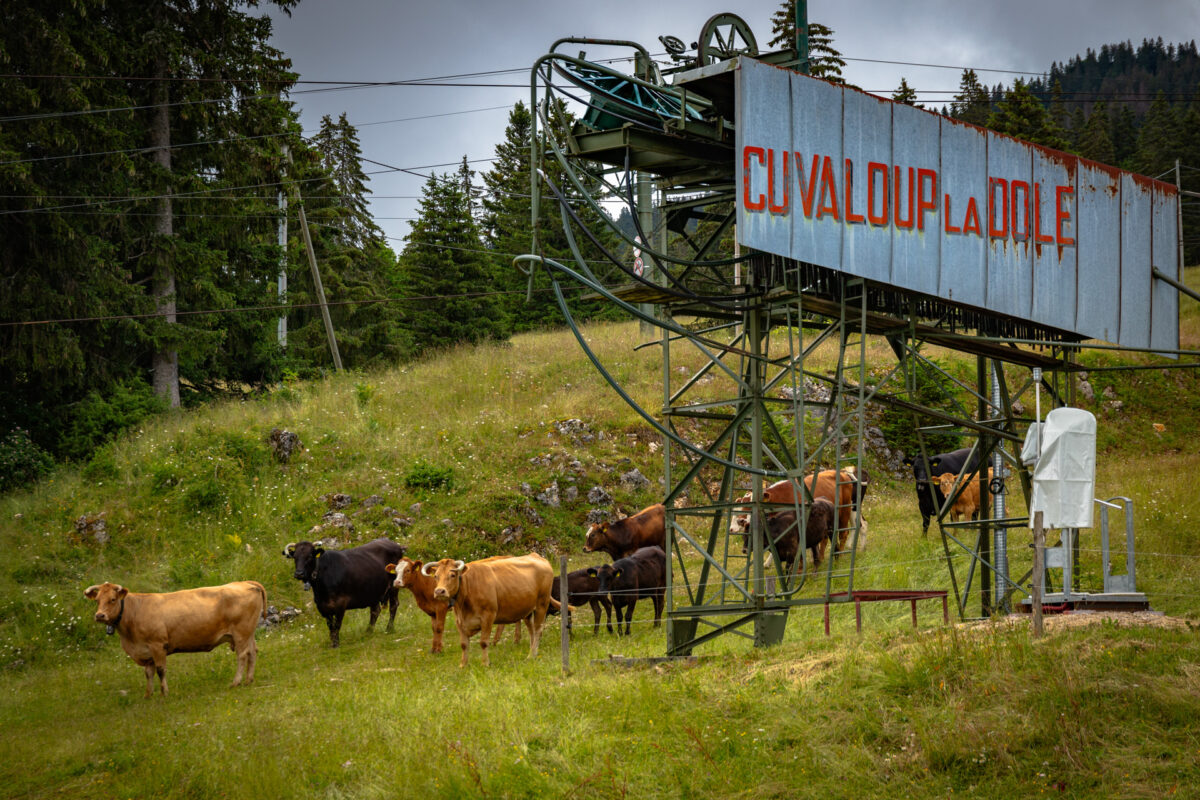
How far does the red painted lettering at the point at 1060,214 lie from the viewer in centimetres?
1727

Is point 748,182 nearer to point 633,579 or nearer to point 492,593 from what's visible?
point 492,593

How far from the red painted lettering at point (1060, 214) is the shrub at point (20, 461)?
23.9 meters

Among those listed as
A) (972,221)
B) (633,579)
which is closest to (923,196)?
(972,221)

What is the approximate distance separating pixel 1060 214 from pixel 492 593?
10.9 m

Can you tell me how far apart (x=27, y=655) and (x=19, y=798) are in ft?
25.7

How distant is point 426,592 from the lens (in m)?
18.2

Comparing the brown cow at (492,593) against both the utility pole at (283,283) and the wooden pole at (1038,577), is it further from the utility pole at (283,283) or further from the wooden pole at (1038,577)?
the utility pole at (283,283)

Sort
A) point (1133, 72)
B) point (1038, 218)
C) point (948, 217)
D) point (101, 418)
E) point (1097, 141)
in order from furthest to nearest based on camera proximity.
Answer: point (1133, 72) → point (1097, 141) → point (101, 418) → point (1038, 218) → point (948, 217)

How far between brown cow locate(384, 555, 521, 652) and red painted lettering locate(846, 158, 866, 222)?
7.84 meters

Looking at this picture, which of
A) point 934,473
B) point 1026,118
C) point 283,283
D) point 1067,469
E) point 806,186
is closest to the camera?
point 1067,469

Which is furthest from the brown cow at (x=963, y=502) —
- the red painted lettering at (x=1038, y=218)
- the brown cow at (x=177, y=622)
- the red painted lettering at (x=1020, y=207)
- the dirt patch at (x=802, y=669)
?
the brown cow at (x=177, y=622)

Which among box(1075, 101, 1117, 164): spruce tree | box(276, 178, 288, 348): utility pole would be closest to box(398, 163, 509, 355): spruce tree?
box(276, 178, 288, 348): utility pole

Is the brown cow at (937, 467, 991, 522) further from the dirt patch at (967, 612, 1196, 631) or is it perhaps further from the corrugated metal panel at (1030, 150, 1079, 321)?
the dirt patch at (967, 612, 1196, 631)

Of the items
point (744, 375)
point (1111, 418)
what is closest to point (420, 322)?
point (1111, 418)
